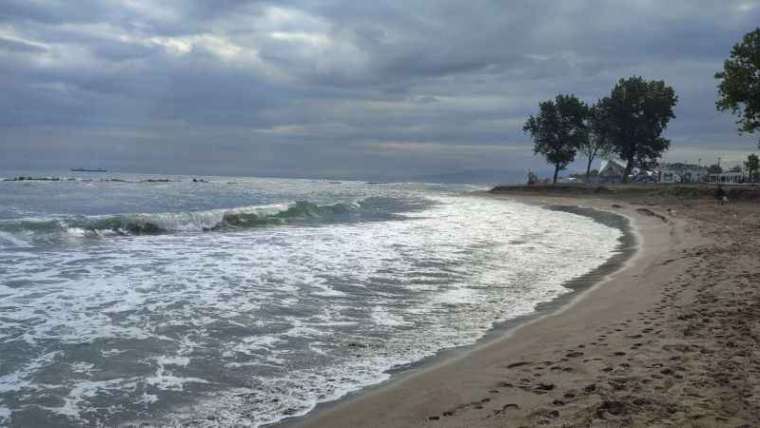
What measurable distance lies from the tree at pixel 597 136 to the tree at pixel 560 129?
925 mm

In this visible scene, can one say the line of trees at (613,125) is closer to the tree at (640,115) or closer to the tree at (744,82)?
the tree at (640,115)

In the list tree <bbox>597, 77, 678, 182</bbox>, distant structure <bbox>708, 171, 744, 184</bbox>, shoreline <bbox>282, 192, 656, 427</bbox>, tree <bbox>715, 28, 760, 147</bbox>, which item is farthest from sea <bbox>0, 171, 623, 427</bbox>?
distant structure <bbox>708, 171, 744, 184</bbox>

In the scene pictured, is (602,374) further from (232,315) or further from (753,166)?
(753,166)

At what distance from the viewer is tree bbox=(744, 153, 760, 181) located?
2908 inches

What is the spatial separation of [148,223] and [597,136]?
76.8 meters

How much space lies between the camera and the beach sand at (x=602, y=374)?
13.4 ft

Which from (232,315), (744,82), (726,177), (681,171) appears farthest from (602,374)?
(681,171)

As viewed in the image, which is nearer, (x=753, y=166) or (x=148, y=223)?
(x=148, y=223)

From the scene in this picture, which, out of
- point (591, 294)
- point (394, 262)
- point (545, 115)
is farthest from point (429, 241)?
point (545, 115)

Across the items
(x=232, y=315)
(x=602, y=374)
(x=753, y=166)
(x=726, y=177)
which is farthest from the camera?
(x=726, y=177)

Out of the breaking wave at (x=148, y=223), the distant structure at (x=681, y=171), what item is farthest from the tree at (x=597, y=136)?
the breaking wave at (x=148, y=223)

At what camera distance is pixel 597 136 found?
8469 centimetres

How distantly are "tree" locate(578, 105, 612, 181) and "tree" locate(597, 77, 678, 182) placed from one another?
1808 mm

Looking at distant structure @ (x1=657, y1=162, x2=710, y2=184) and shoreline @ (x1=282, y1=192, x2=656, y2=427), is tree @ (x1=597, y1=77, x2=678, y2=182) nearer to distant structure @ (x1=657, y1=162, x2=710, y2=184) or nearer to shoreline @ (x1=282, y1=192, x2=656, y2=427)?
distant structure @ (x1=657, y1=162, x2=710, y2=184)
